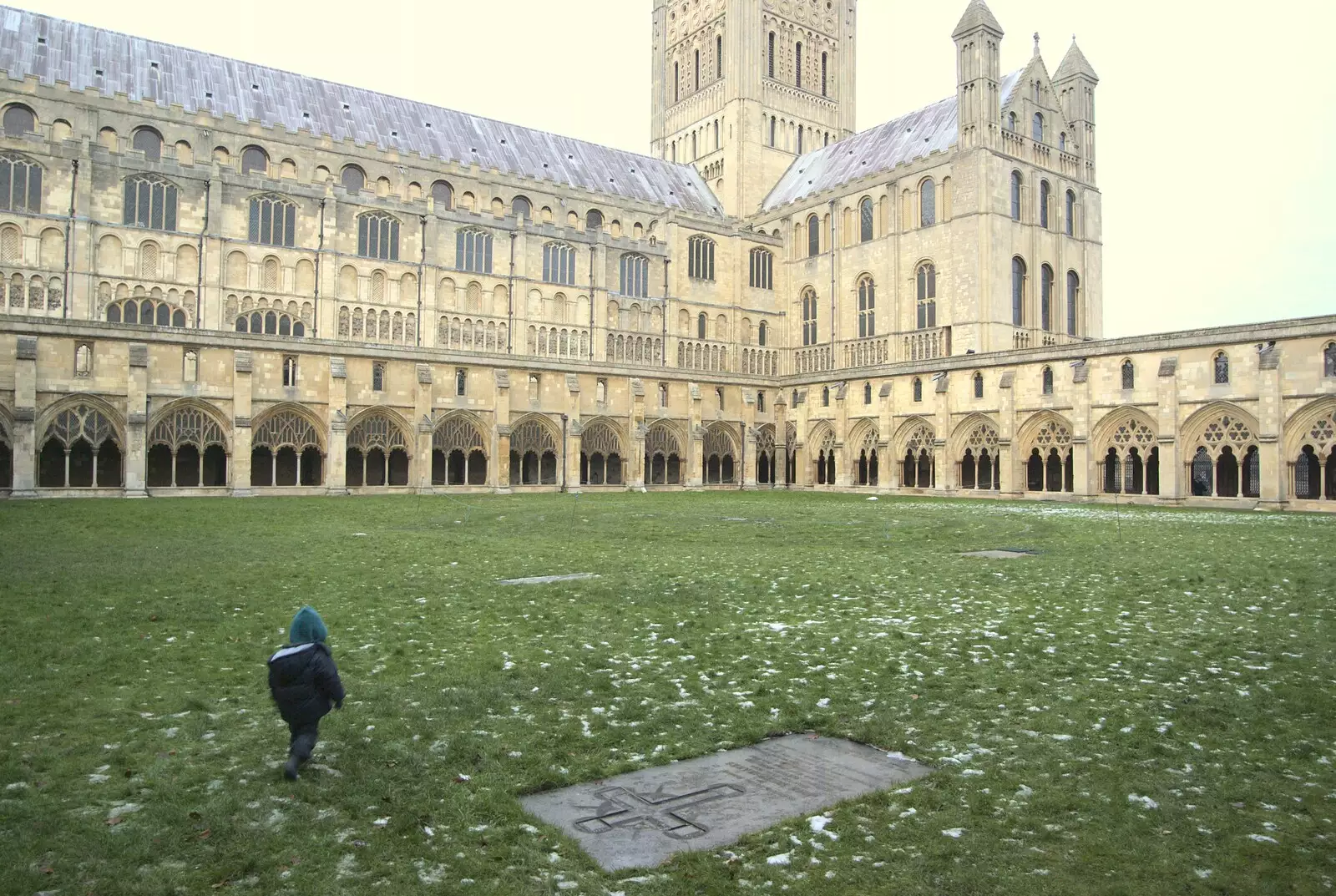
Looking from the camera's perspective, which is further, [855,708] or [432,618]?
[432,618]

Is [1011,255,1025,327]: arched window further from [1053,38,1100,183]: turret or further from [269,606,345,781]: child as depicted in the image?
[269,606,345,781]: child

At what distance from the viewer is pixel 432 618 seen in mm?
11242

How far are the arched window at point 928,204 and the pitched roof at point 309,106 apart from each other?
18141mm

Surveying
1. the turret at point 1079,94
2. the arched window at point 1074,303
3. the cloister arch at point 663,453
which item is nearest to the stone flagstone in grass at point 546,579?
the cloister arch at point 663,453

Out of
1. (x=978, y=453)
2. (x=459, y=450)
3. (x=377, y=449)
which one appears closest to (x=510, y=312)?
(x=459, y=450)

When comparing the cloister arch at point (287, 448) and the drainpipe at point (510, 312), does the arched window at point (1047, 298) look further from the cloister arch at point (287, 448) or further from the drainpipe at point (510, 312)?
the cloister arch at point (287, 448)

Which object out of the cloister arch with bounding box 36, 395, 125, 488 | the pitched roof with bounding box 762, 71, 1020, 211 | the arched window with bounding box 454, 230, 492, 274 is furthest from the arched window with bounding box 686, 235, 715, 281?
the cloister arch with bounding box 36, 395, 125, 488

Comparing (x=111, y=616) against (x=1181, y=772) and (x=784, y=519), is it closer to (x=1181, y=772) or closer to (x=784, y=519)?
(x=1181, y=772)

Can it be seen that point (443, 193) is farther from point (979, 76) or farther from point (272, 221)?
point (979, 76)

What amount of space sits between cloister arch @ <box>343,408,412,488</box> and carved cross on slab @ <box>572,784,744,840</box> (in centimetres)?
3966

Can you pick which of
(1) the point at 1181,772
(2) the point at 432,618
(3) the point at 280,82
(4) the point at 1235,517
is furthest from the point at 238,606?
(3) the point at 280,82

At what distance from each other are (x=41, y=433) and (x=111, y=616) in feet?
102

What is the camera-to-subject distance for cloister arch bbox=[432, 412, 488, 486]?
46031 millimetres

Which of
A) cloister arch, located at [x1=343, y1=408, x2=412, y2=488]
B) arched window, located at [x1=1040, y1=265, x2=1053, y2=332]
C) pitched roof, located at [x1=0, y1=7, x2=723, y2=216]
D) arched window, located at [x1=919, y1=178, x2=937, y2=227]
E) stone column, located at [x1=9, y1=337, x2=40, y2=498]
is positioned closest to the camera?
stone column, located at [x1=9, y1=337, x2=40, y2=498]
